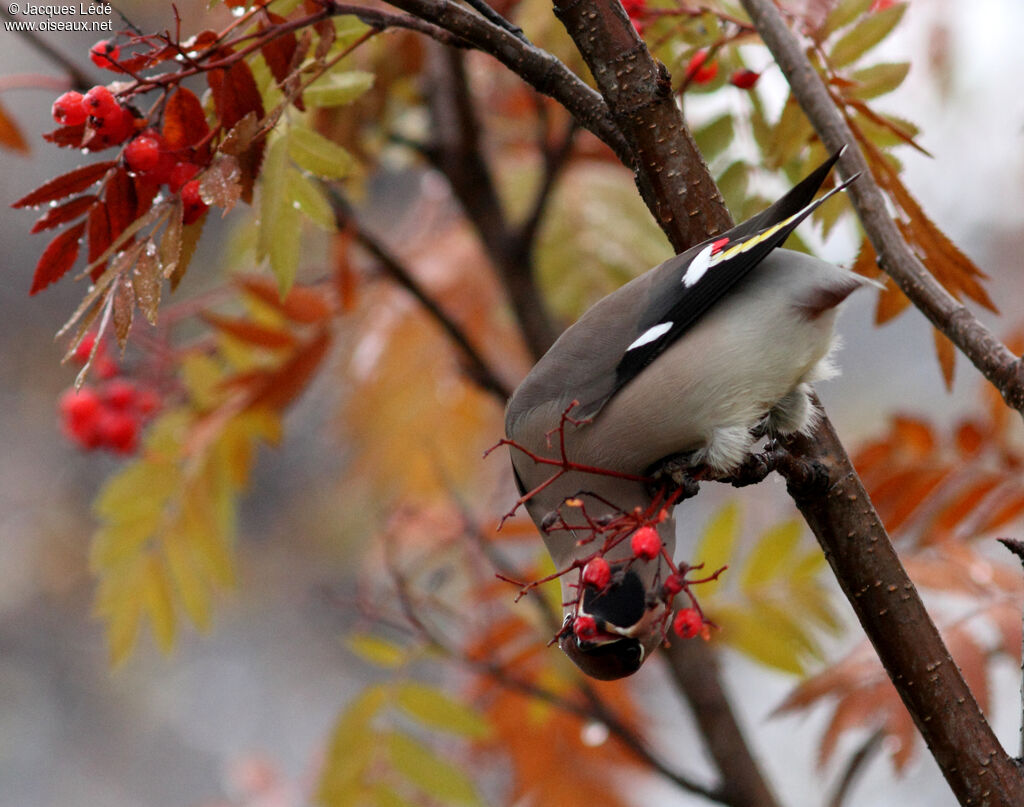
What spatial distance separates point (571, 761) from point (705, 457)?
65.8 inches

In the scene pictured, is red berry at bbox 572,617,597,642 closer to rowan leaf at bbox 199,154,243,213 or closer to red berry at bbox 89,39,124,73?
rowan leaf at bbox 199,154,243,213

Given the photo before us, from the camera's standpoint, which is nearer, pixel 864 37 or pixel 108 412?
pixel 864 37

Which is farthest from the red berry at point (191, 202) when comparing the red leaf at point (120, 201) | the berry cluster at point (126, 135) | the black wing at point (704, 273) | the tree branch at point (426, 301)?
the tree branch at point (426, 301)

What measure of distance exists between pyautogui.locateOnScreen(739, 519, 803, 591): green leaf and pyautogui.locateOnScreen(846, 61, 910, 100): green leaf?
1168 millimetres

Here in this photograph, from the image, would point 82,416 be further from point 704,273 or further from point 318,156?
point 704,273

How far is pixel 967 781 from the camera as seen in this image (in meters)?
1.56

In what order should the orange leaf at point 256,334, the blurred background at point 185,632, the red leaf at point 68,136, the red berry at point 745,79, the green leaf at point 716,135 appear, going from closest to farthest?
the red leaf at point 68,136, the red berry at point 745,79, the green leaf at point 716,135, the orange leaf at point 256,334, the blurred background at point 185,632

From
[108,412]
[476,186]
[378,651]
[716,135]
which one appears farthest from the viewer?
[108,412]

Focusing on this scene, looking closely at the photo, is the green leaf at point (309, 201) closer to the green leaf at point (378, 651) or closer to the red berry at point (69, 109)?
the red berry at point (69, 109)

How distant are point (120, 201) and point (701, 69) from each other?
1119mm

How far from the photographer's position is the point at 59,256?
1741 mm

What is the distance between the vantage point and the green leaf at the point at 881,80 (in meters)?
2.11

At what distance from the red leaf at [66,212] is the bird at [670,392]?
842mm

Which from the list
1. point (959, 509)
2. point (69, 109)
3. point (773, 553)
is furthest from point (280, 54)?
point (959, 509)
